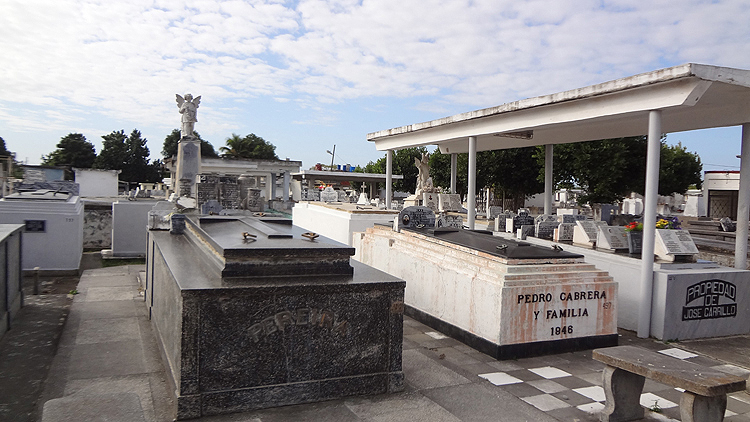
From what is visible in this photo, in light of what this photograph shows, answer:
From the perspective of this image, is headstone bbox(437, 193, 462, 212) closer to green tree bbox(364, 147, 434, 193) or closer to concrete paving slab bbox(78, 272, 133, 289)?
concrete paving slab bbox(78, 272, 133, 289)

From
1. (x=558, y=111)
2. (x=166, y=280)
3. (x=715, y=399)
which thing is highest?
(x=558, y=111)

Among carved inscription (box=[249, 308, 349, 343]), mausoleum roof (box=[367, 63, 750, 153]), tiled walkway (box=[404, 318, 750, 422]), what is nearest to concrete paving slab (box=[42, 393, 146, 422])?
carved inscription (box=[249, 308, 349, 343])

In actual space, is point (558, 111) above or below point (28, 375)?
above

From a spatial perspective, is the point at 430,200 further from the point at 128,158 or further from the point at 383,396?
the point at 128,158

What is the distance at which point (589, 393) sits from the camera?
16.5 ft

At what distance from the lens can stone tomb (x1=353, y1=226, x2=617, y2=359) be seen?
19.7ft

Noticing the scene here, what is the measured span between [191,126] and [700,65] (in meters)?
16.6

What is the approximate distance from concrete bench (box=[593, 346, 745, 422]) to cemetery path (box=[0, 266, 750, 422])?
0.27 metres

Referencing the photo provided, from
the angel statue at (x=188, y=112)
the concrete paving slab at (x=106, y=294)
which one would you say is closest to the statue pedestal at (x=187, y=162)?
the angel statue at (x=188, y=112)

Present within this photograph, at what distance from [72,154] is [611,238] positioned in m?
61.3

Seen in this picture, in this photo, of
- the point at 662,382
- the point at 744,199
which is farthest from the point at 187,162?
the point at 662,382

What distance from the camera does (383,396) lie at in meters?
4.55

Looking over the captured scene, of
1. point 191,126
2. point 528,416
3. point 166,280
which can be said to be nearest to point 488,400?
point 528,416

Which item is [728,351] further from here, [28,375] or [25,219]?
[25,219]
